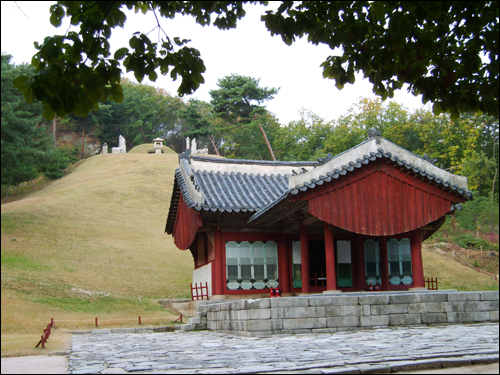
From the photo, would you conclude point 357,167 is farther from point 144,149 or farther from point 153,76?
point 144,149

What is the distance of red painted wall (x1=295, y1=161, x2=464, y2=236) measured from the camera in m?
15.1

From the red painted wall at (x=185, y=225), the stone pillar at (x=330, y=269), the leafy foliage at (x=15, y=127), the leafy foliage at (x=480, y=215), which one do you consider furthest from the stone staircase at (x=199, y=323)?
the leafy foliage at (x=480, y=215)

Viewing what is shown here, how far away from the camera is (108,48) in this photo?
6172 mm

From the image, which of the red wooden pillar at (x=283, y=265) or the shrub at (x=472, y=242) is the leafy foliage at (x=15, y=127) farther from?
the shrub at (x=472, y=242)

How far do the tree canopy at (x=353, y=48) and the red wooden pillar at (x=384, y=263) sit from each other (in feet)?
36.9

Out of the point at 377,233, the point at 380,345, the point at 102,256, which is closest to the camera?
the point at 380,345

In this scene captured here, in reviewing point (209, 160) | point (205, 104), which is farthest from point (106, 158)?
point (209, 160)

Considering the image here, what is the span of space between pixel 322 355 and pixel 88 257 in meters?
27.3

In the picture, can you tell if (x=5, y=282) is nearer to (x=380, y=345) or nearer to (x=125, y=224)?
(x=125, y=224)

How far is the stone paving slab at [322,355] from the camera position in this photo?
20.2 feet

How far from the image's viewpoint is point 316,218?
15.8 metres

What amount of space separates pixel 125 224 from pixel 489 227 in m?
29.6

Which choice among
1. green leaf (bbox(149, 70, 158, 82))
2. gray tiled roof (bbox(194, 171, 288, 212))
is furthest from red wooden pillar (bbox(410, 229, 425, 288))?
green leaf (bbox(149, 70, 158, 82))

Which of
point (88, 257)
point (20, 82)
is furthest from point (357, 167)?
point (88, 257)
